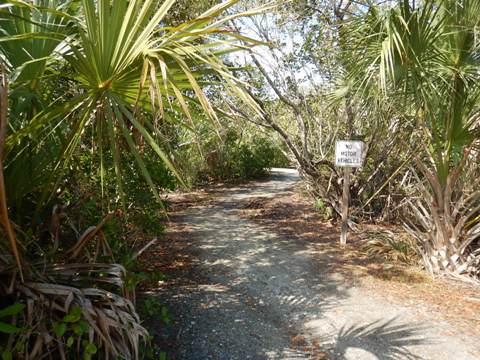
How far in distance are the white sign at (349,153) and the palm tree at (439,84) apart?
101cm

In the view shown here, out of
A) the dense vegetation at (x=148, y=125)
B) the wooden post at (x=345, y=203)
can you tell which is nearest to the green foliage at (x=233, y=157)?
the dense vegetation at (x=148, y=125)

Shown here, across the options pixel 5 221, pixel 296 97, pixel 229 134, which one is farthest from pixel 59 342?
pixel 229 134

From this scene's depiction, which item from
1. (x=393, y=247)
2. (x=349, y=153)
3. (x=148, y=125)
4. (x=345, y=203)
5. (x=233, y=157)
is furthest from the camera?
(x=233, y=157)

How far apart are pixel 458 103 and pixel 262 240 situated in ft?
11.9

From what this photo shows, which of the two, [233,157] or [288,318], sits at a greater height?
[233,157]

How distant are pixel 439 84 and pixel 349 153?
1.70 meters

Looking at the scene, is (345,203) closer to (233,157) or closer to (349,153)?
(349,153)

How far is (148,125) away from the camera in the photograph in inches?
77.3

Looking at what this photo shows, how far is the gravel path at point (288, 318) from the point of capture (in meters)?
2.75

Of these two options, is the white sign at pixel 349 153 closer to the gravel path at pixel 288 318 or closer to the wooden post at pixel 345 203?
the wooden post at pixel 345 203

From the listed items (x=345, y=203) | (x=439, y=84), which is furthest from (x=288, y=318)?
(x=439, y=84)

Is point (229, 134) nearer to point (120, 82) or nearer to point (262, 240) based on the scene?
point (262, 240)

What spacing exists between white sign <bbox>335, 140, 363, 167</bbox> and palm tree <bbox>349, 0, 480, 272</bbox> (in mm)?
1015

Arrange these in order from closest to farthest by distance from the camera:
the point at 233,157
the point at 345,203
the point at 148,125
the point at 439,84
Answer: the point at 148,125 → the point at 439,84 → the point at 345,203 → the point at 233,157
